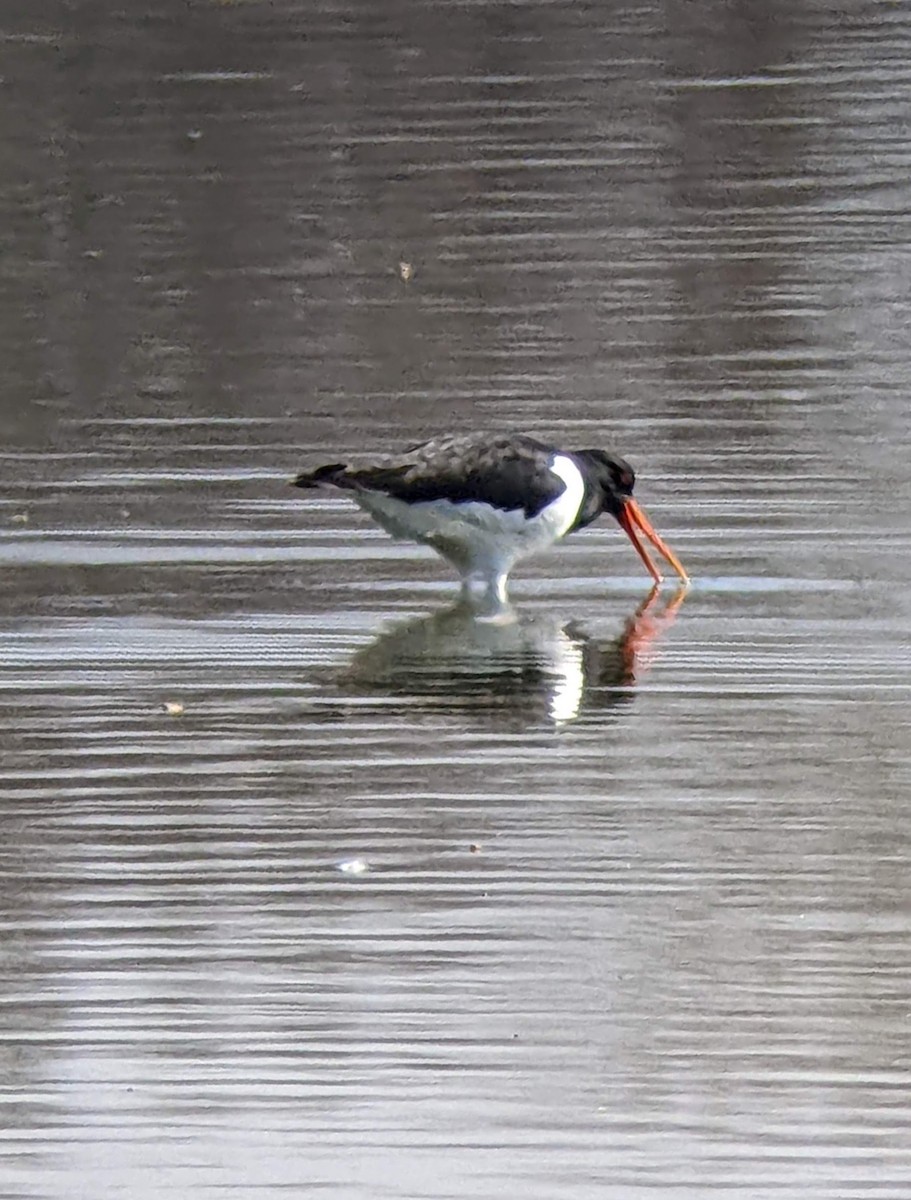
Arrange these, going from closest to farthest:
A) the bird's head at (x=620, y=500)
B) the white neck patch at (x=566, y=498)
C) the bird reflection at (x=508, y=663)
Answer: the bird reflection at (x=508, y=663) < the white neck patch at (x=566, y=498) < the bird's head at (x=620, y=500)

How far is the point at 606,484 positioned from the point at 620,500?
3.9 inches

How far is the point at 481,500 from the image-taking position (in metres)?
9.81

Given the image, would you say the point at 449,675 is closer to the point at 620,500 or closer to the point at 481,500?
the point at 481,500

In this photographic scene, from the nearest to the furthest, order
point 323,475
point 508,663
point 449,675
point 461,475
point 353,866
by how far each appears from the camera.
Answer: point 353,866 < point 449,675 < point 508,663 < point 323,475 < point 461,475

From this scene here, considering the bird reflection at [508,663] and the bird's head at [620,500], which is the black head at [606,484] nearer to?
the bird's head at [620,500]

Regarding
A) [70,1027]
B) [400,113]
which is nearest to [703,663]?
[70,1027]

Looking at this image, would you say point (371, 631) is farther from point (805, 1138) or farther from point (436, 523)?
point (805, 1138)

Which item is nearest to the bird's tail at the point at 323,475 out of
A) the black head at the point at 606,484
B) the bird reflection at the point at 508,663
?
the bird reflection at the point at 508,663

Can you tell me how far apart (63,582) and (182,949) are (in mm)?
3553

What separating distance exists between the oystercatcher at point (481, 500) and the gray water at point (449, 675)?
0.18 m

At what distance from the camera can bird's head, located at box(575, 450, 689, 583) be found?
1006cm

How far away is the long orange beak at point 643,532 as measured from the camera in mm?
9969

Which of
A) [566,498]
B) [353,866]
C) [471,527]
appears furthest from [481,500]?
[353,866]

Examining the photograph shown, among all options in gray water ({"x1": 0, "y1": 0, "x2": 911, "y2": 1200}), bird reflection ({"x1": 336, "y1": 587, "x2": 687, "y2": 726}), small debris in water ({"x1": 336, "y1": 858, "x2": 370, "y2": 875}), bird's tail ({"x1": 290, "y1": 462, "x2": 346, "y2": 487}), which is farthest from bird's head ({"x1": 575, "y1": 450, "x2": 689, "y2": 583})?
small debris in water ({"x1": 336, "y1": 858, "x2": 370, "y2": 875})
